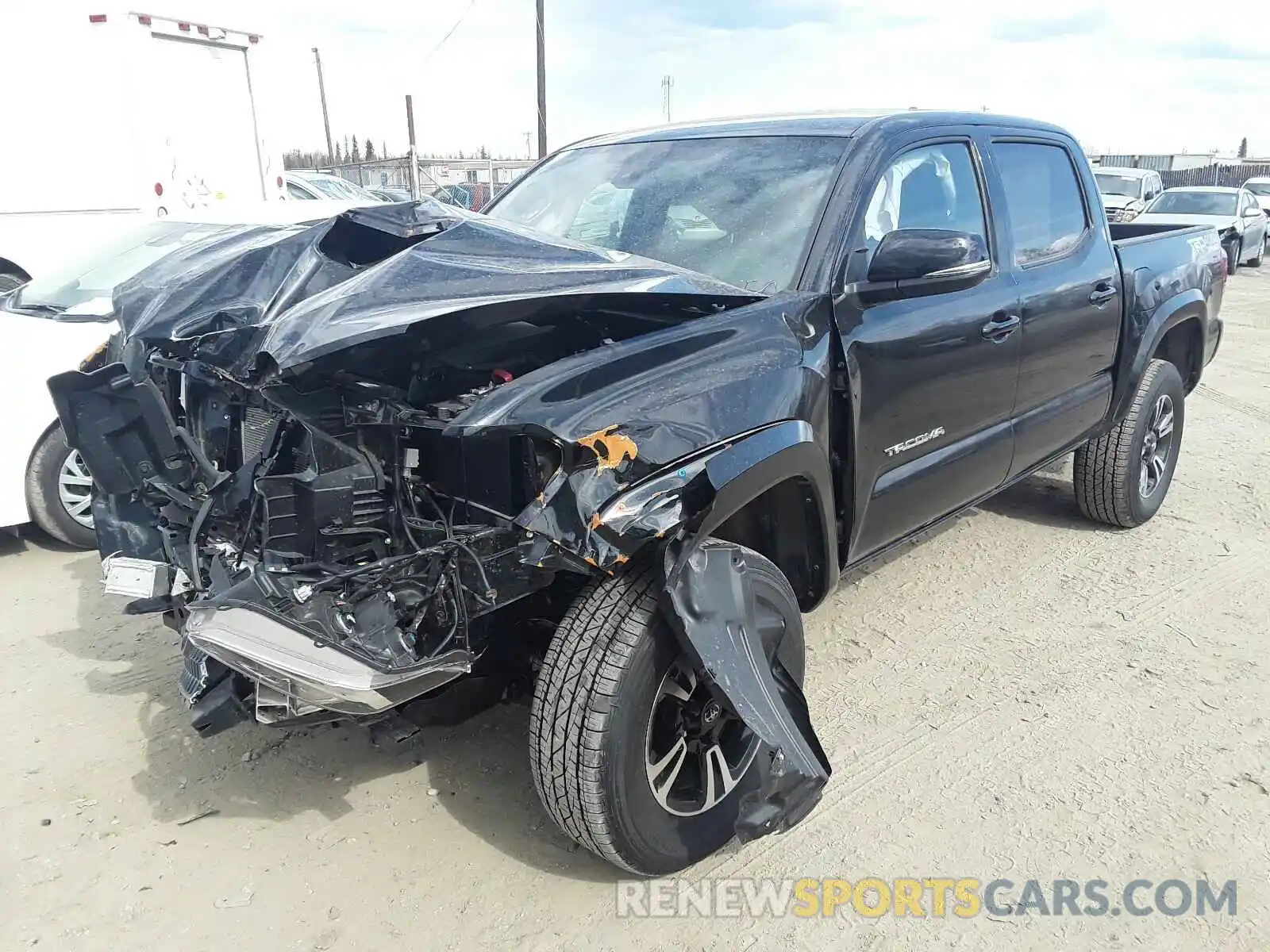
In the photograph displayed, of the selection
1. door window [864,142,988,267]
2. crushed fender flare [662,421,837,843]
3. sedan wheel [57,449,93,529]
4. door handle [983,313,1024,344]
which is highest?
door window [864,142,988,267]

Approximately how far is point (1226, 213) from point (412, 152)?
610 inches

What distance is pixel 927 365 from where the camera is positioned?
128 inches

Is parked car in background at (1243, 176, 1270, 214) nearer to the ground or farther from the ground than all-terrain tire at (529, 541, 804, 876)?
farther from the ground

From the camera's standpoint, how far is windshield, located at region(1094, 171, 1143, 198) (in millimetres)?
20812

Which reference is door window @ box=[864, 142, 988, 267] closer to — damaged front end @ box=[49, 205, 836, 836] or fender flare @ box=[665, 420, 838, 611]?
damaged front end @ box=[49, 205, 836, 836]

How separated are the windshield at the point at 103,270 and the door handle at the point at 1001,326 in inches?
164

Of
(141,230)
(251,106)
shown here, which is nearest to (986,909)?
(141,230)

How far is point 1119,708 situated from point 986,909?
1.26 meters

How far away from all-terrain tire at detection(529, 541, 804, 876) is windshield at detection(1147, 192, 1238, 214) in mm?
18749

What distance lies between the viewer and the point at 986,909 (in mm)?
2543

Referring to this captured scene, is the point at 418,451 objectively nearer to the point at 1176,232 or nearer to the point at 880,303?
the point at 880,303

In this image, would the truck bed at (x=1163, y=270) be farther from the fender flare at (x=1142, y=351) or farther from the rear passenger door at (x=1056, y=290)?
the rear passenger door at (x=1056, y=290)

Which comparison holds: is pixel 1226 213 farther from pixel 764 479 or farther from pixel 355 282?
pixel 355 282

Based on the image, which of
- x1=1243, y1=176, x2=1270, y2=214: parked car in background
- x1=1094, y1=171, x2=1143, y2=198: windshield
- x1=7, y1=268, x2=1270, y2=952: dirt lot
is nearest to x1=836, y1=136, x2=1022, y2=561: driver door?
x1=7, y1=268, x2=1270, y2=952: dirt lot
